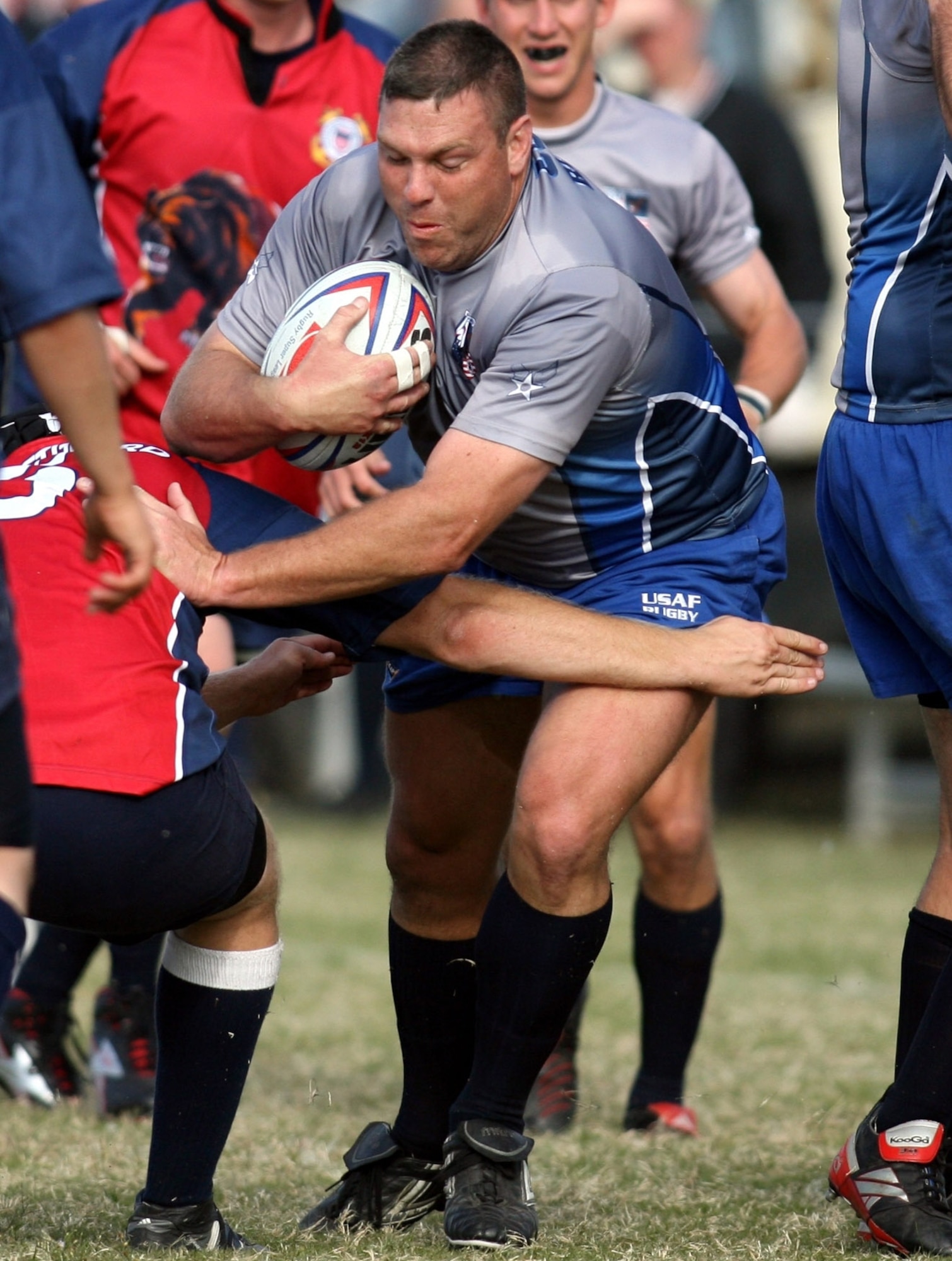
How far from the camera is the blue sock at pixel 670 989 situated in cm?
481

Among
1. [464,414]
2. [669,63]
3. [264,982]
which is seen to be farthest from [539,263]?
[669,63]

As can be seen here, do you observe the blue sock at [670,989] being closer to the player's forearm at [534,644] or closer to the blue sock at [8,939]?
the player's forearm at [534,644]

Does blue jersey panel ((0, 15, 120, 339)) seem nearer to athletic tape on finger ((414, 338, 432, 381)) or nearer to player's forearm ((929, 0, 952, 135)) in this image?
athletic tape on finger ((414, 338, 432, 381))

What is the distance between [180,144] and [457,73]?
1.68m

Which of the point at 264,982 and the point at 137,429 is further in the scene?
the point at 137,429

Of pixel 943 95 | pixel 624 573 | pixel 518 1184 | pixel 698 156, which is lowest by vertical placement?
pixel 518 1184

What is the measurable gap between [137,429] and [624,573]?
184cm

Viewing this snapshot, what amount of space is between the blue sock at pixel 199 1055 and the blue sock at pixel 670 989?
1741 millimetres

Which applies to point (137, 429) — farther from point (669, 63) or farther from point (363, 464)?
point (669, 63)

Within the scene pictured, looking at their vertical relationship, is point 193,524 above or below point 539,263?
below

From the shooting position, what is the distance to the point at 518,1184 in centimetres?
352

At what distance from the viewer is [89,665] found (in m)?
3.01

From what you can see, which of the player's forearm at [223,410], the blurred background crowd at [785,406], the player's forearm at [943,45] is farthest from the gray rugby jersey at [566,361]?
the blurred background crowd at [785,406]

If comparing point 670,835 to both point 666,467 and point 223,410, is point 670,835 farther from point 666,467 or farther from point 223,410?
point 223,410
